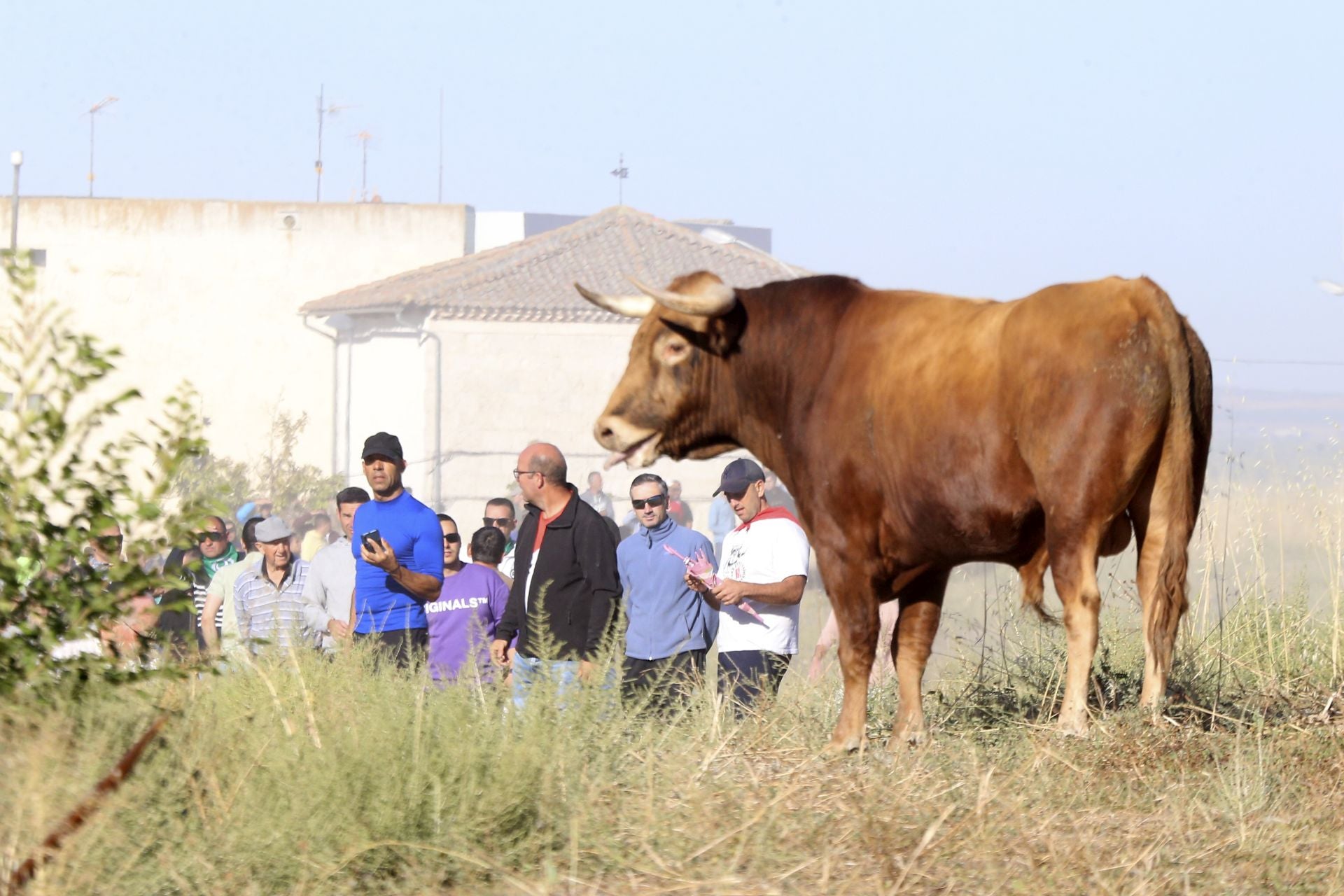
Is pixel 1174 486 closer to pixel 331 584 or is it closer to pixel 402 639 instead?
pixel 402 639

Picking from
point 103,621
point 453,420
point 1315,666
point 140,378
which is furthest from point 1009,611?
point 140,378

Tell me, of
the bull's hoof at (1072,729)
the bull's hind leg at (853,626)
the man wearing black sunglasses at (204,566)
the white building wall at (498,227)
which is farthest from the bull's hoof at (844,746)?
the white building wall at (498,227)

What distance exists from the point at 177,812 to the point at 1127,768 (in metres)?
3.30

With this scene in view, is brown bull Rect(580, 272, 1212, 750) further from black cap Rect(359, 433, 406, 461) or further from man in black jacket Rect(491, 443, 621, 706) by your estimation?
black cap Rect(359, 433, 406, 461)

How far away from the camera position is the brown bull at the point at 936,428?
6152 millimetres

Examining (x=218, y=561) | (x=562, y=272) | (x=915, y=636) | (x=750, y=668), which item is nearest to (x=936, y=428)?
(x=915, y=636)

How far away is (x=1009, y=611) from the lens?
902 centimetres

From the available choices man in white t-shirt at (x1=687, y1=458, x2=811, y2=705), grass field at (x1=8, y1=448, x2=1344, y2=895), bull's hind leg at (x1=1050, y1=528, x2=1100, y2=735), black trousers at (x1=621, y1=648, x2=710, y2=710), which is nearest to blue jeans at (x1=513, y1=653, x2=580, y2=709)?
grass field at (x1=8, y1=448, x2=1344, y2=895)

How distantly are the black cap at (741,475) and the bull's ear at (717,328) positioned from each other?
2.56m

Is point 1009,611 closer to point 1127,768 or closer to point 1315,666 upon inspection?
point 1315,666

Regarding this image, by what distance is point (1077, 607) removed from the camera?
6238 millimetres

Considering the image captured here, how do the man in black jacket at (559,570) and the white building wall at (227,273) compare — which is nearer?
the man in black jacket at (559,570)

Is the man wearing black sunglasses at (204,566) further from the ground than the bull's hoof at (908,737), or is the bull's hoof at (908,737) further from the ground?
the bull's hoof at (908,737)

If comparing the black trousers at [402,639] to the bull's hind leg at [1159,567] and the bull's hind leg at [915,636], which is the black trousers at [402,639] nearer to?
the bull's hind leg at [915,636]
